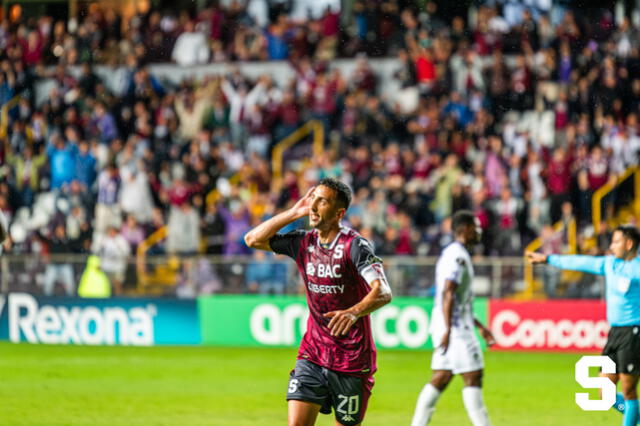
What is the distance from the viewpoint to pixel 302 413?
748 centimetres

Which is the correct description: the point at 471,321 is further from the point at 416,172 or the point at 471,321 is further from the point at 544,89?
the point at 544,89

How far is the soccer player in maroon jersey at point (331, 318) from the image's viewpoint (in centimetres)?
744

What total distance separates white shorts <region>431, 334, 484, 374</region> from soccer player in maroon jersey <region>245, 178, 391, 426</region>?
2.49m

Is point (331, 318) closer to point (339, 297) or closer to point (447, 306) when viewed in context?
point (339, 297)

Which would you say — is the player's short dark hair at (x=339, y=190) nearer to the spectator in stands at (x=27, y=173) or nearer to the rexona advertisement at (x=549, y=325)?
the rexona advertisement at (x=549, y=325)

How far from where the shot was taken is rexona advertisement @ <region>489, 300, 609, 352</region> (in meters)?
19.3

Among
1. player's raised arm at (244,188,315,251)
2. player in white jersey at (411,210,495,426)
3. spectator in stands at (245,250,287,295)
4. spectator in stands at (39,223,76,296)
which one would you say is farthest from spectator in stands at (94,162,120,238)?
player's raised arm at (244,188,315,251)

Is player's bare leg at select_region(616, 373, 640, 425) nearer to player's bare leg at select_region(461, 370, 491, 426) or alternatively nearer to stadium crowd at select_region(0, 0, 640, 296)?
player's bare leg at select_region(461, 370, 491, 426)

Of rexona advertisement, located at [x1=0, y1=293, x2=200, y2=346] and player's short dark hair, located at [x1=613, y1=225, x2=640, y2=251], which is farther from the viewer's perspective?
rexona advertisement, located at [x1=0, y1=293, x2=200, y2=346]

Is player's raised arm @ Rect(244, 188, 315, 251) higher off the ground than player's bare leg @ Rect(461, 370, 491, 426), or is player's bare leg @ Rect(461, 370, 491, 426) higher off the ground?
player's raised arm @ Rect(244, 188, 315, 251)

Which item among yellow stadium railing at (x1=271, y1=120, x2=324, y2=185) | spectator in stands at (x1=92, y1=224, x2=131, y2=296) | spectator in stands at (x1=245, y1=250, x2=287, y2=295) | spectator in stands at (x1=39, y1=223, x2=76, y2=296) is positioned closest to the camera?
spectator in stands at (x1=245, y1=250, x2=287, y2=295)

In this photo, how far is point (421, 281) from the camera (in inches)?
776

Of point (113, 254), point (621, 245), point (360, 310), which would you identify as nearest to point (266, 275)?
point (113, 254)

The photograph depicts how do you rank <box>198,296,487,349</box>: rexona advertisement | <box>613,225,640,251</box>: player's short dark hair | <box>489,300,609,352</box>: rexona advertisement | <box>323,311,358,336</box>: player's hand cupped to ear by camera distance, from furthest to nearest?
<box>198,296,487,349</box>: rexona advertisement → <box>489,300,609,352</box>: rexona advertisement → <box>613,225,640,251</box>: player's short dark hair → <box>323,311,358,336</box>: player's hand cupped to ear
